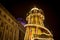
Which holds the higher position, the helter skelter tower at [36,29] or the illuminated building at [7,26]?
the illuminated building at [7,26]

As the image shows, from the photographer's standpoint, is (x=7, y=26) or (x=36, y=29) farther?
(x=7, y=26)

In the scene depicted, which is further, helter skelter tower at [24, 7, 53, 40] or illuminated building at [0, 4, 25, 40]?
illuminated building at [0, 4, 25, 40]

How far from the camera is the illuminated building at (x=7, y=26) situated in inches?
74.1

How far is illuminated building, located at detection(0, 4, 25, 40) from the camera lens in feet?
6.18

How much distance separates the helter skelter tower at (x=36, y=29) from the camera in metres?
0.86

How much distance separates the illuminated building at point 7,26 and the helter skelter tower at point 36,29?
3.20ft

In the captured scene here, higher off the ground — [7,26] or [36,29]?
[7,26]

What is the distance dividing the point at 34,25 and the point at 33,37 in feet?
0.33

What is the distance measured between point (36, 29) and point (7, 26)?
1.28 meters

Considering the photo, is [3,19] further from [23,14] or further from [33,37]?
[23,14]

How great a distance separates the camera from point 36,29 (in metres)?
0.90

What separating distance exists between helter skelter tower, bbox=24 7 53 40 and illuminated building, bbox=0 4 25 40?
98 cm

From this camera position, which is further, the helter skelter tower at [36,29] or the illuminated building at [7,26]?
the illuminated building at [7,26]

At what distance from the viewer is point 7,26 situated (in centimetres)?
210
